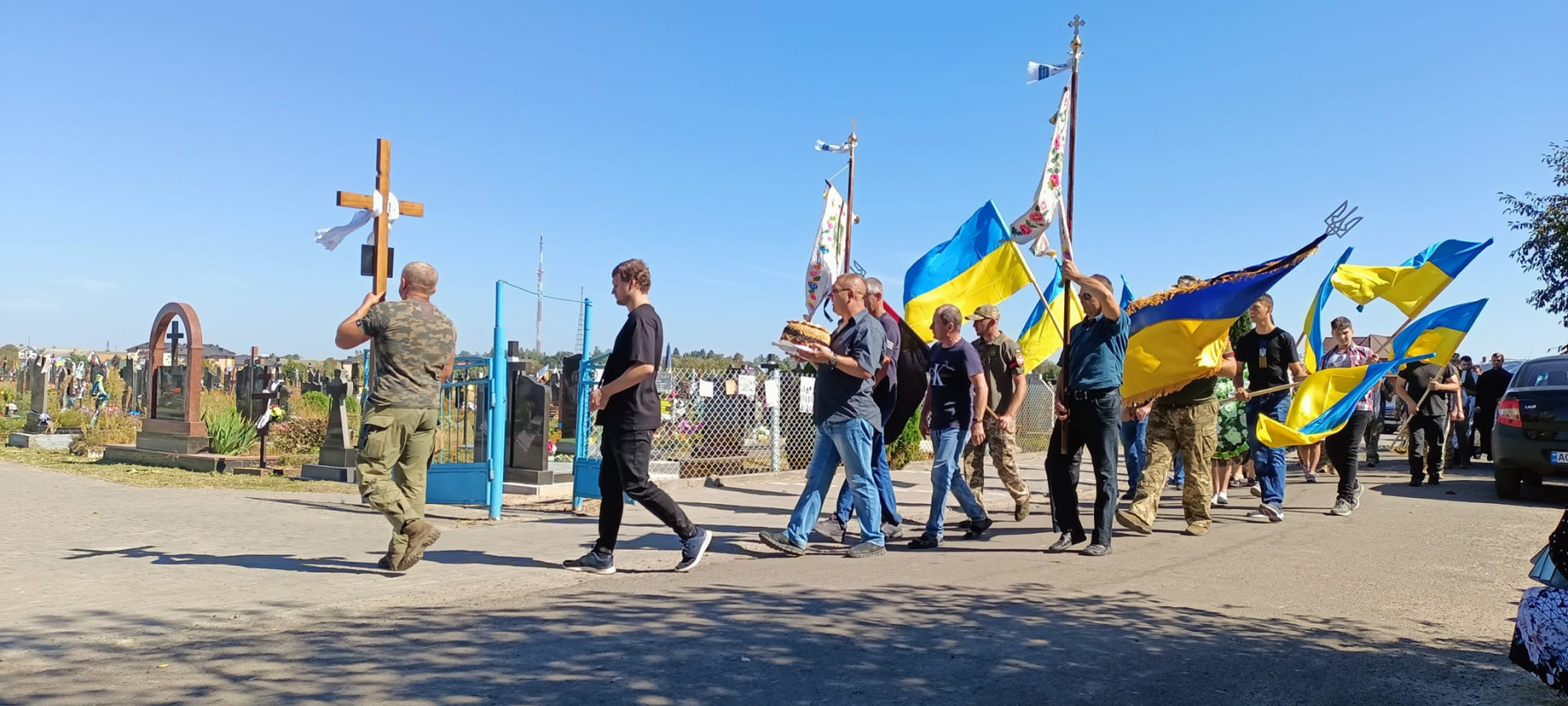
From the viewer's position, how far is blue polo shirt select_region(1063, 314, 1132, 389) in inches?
262

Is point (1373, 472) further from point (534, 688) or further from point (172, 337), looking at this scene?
point (172, 337)

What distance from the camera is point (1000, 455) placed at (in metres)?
8.05

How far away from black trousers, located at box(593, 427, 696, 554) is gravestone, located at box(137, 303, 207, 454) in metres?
9.65

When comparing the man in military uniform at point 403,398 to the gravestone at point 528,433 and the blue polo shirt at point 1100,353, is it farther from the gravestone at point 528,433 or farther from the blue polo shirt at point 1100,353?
the gravestone at point 528,433

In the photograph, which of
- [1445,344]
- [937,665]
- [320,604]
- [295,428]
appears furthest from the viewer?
[295,428]

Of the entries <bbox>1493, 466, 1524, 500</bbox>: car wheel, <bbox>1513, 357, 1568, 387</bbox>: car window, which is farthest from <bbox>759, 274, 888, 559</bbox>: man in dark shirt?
<bbox>1513, 357, 1568, 387</bbox>: car window

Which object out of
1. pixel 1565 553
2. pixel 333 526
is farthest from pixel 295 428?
pixel 1565 553

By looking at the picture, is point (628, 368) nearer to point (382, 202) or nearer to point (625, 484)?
point (625, 484)

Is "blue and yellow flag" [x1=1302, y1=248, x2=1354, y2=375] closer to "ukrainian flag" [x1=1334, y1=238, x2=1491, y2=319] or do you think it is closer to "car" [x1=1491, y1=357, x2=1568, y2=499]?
"ukrainian flag" [x1=1334, y1=238, x2=1491, y2=319]

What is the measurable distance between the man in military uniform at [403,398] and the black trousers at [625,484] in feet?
3.15

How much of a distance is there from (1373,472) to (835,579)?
10719mm

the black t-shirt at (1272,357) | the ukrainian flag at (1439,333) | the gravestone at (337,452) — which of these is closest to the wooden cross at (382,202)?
the gravestone at (337,452)

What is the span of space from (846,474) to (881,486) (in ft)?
3.20

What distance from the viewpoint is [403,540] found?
19.0ft
